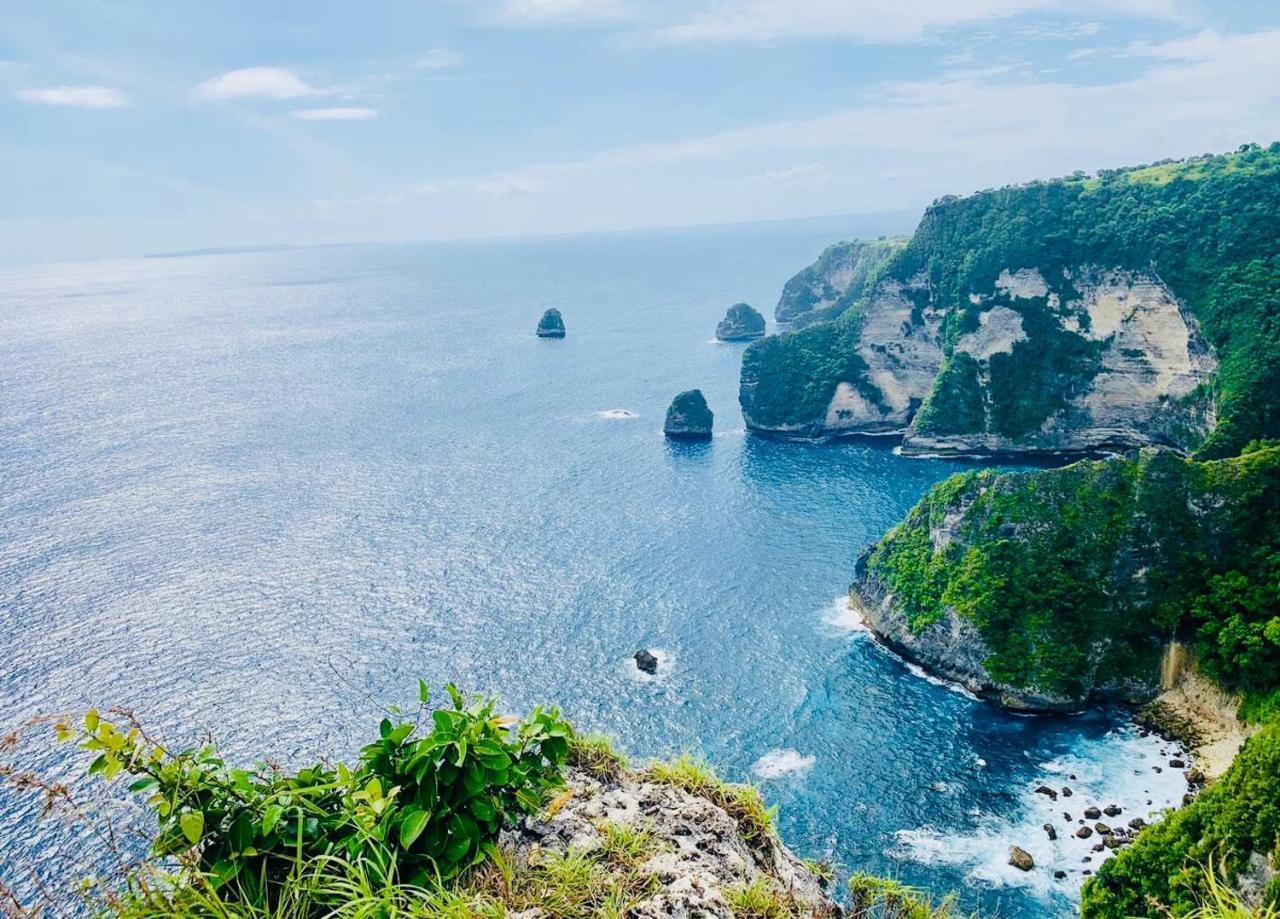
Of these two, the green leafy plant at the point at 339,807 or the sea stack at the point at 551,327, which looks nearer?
the green leafy plant at the point at 339,807

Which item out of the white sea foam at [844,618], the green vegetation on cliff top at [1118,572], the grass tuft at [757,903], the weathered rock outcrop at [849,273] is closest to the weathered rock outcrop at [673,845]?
the grass tuft at [757,903]

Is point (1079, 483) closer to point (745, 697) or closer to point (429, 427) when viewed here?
point (745, 697)

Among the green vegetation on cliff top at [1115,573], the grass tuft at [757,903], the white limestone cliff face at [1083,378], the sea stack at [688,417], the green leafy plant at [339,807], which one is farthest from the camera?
the sea stack at [688,417]

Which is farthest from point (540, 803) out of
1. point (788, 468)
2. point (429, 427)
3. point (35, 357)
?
point (35, 357)

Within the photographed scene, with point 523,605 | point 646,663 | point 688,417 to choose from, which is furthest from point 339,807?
point 688,417

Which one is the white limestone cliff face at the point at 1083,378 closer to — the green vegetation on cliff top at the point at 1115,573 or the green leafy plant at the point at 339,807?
the green vegetation on cliff top at the point at 1115,573

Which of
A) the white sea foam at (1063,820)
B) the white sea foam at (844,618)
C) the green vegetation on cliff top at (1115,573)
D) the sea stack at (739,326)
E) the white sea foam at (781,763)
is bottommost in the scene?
the white sea foam at (1063,820)

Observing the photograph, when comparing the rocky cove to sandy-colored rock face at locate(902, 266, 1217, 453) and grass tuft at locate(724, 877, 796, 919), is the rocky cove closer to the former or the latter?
grass tuft at locate(724, 877, 796, 919)
